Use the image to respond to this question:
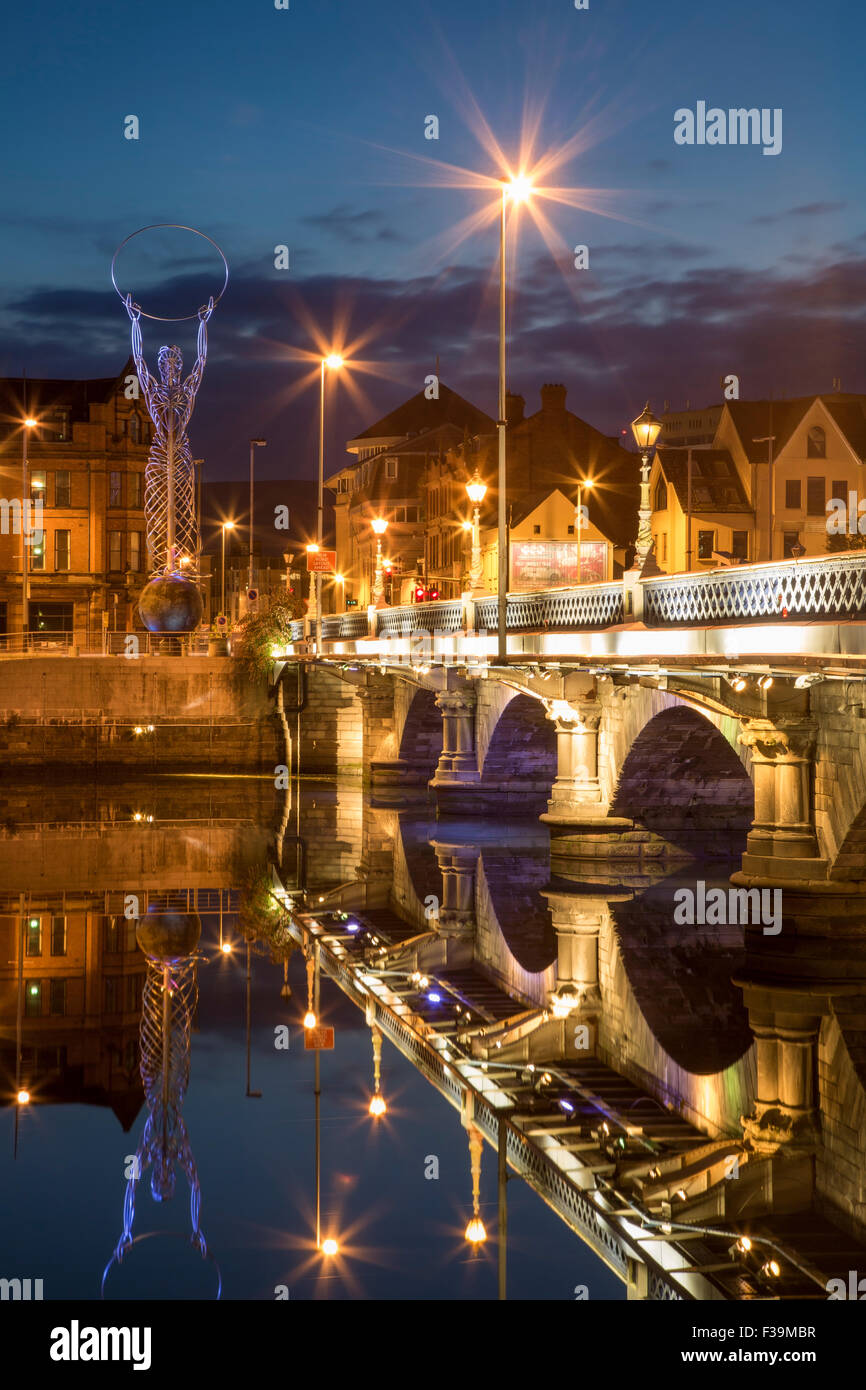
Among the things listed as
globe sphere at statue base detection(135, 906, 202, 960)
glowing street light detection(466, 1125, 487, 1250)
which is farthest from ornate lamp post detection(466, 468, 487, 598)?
glowing street light detection(466, 1125, 487, 1250)

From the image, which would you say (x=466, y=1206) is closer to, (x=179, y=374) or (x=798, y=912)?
(x=798, y=912)

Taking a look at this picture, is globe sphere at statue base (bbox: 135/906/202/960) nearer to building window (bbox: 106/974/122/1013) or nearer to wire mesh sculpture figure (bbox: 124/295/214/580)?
building window (bbox: 106/974/122/1013)

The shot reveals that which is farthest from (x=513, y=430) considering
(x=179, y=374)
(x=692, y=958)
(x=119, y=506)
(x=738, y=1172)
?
(x=738, y=1172)

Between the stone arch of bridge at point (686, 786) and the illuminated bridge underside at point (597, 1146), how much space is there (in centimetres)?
979

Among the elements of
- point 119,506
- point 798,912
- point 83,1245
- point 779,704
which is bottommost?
point 83,1245

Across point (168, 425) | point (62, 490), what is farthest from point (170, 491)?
point (62, 490)

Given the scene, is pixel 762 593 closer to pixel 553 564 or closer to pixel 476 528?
pixel 476 528

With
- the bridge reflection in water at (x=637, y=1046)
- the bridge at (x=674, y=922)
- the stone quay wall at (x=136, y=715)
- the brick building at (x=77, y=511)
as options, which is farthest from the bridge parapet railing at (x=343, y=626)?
the brick building at (x=77, y=511)

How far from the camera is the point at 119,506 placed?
94875mm

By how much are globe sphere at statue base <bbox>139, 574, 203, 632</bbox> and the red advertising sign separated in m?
27.6

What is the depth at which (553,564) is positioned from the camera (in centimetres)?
4088

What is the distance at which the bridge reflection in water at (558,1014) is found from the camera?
47.8 feet
